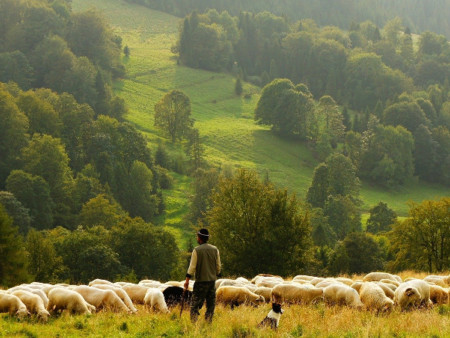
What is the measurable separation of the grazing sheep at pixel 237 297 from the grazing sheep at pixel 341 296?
7.68 feet

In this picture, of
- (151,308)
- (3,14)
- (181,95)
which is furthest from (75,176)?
(151,308)

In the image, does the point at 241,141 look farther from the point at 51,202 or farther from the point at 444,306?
the point at 444,306

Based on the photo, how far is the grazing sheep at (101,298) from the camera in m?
24.1

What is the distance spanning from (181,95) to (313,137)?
34123 millimetres

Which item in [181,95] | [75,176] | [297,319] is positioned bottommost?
[75,176]

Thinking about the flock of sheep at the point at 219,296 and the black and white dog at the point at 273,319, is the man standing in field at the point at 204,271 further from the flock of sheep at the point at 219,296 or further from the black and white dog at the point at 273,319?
the flock of sheep at the point at 219,296

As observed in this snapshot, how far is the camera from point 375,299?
24922 mm

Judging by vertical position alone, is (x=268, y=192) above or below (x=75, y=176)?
above

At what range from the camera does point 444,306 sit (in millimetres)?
25312

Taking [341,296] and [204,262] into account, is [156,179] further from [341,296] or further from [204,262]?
[204,262]

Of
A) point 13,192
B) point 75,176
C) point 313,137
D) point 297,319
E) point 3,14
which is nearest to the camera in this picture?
point 297,319

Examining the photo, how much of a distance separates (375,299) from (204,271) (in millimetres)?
7288

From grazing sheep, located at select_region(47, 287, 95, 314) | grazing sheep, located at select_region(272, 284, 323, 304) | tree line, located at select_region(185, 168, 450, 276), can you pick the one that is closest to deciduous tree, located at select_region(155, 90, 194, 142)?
tree line, located at select_region(185, 168, 450, 276)

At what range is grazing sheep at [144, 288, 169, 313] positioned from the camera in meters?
24.2
